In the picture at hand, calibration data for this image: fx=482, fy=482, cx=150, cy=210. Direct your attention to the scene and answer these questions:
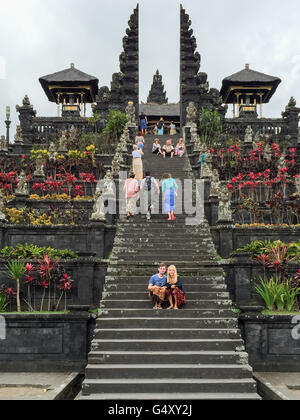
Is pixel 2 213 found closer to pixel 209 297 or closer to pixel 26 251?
pixel 26 251

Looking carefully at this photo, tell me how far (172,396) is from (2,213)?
7569mm

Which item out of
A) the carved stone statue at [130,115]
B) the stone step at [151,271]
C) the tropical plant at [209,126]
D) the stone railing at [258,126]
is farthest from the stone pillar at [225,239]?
the stone railing at [258,126]

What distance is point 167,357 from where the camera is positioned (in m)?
8.27

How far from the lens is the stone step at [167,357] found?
27.0 ft

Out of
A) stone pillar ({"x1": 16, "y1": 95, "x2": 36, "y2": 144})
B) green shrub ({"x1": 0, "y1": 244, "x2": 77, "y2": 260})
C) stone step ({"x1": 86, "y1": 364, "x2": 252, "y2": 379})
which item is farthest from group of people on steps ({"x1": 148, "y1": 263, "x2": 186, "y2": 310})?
stone pillar ({"x1": 16, "y1": 95, "x2": 36, "y2": 144})

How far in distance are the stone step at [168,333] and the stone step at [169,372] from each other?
0.83 meters

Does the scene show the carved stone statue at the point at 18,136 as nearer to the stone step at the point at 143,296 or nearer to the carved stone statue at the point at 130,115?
the carved stone statue at the point at 130,115

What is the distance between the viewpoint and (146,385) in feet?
25.0

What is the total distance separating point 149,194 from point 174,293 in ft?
18.4

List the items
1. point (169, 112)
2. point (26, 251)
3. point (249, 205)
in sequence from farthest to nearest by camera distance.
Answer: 1. point (169, 112)
2. point (249, 205)
3. point (26, 251)

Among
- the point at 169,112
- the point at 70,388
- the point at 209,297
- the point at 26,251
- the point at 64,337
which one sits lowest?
the point at 70,388

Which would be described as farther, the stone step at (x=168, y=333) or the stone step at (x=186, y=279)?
the stone step at (x=186, y=279)

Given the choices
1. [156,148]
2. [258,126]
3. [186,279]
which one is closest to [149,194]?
[186,279]

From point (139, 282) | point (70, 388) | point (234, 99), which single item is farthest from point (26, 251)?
point (234, 99)
